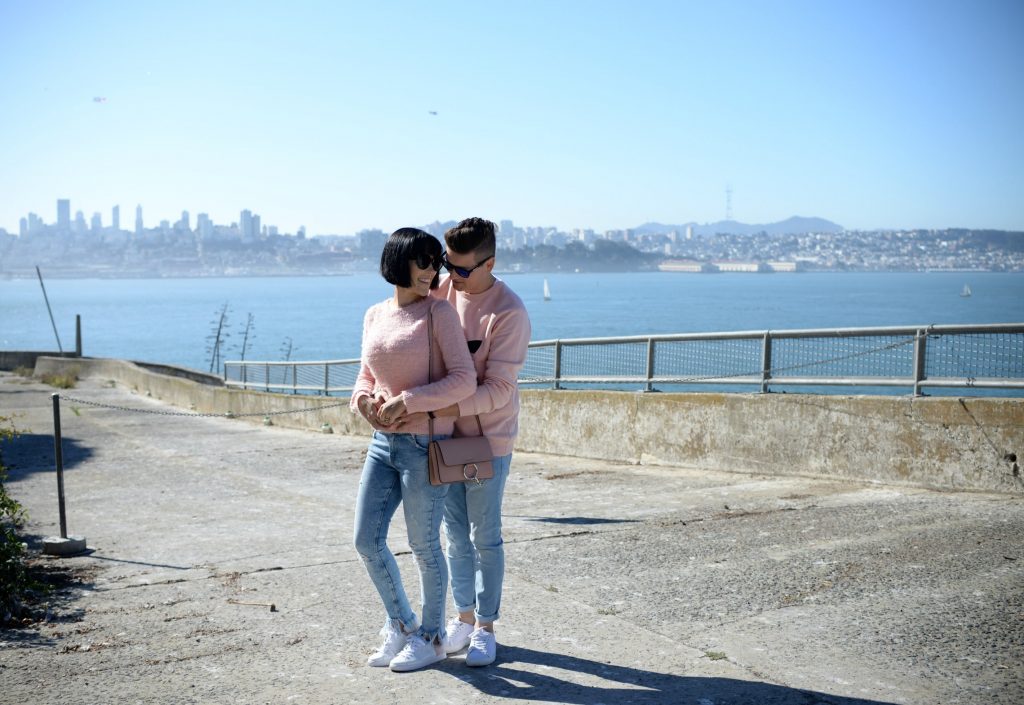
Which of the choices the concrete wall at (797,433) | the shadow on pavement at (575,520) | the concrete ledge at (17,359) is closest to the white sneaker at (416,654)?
the shadow on pavement at (575,520)

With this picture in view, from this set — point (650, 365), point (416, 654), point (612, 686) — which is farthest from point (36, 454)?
point (612, 686)

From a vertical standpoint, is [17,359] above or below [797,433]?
below

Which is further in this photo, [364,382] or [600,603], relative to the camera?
[600,603]

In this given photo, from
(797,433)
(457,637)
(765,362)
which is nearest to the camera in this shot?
(457,637)

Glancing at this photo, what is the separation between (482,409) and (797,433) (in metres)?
5.43

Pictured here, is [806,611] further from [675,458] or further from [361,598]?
[675,458]

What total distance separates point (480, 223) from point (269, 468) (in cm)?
797

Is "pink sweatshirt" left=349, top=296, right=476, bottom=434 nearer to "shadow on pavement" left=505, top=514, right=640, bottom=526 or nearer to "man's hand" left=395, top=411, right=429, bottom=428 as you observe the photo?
"man's hand" left=395, top=411, right=429, bottom=428

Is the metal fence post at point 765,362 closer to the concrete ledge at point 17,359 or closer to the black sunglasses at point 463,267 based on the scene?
the black sunglasses at point 463,267

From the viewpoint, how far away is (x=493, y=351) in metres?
4.30

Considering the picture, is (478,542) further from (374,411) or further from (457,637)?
(374,411)

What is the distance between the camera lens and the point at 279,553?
664 centimetres

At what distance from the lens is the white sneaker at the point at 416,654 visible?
4328mm

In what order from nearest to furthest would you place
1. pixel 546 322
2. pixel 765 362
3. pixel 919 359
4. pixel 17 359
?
pixel 919 359, pixel 765 362, pixel 17 359, pixel 546 322
